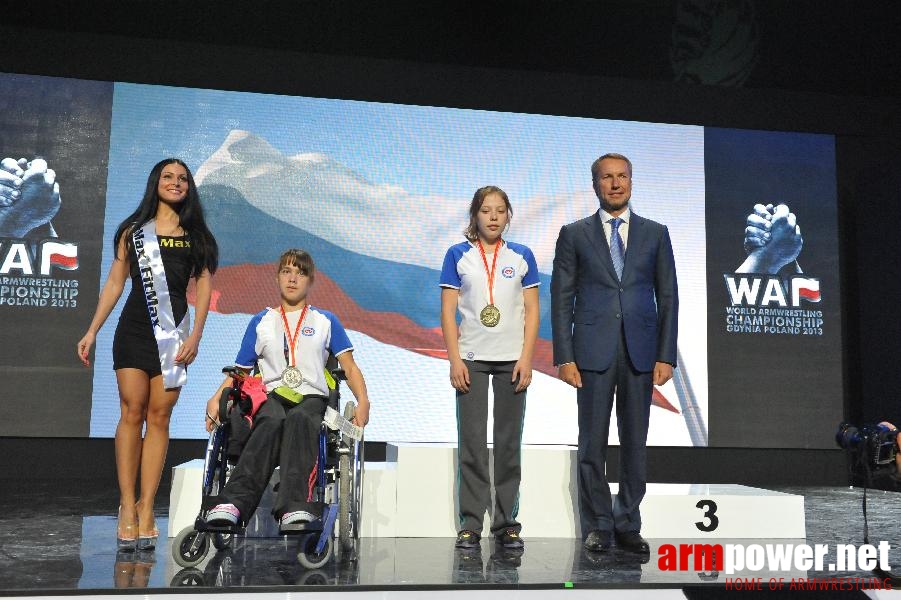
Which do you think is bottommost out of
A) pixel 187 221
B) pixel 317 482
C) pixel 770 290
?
pixel 317 482

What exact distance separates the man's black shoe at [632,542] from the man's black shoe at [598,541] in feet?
0.11

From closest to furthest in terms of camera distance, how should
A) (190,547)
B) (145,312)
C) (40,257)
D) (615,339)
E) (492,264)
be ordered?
(190,547)
(145,312)
(615,339)
(492,264)
(40,257)

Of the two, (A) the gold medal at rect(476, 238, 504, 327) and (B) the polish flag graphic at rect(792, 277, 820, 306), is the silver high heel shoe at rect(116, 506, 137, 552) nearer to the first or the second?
(A) the gold medal at rect(476, 238, 504, 327)

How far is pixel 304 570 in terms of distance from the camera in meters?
2.40

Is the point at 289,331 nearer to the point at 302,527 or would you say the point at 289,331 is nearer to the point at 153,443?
the point at 153,443

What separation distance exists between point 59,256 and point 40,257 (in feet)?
0.36

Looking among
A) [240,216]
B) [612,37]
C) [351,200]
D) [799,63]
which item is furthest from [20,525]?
[799,63]

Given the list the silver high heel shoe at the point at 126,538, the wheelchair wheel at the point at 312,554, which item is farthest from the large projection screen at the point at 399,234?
the wheelchair wheel at the point at 312,554

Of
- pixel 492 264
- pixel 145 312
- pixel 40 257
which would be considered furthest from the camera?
pixel 40 257

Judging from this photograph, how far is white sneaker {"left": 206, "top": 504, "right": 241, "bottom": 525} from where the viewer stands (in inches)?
88.1

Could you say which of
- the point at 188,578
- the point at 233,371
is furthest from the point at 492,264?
the point at 188,578

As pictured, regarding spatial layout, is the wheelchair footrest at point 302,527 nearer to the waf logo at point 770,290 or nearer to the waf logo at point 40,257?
the waf logo at point 40,257

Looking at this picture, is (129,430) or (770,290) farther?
(770,290)

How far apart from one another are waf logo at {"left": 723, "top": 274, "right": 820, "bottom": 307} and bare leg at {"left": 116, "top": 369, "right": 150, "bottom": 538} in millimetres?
4297
